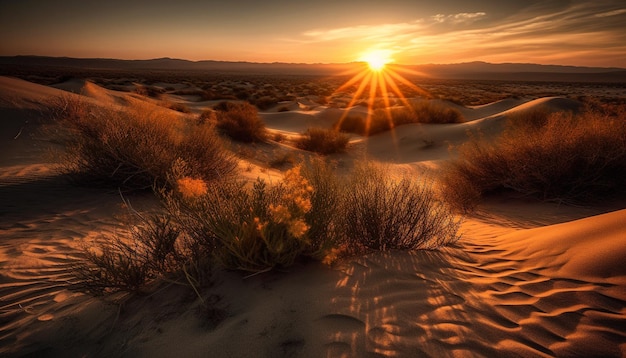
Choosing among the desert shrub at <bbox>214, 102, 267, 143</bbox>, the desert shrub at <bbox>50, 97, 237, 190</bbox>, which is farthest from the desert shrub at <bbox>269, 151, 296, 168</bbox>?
the desert shrub at <bbox>50, 97, 237, 190</bbox>

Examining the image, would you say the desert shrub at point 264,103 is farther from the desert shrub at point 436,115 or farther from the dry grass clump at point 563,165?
the dry grass clump at point 563,165

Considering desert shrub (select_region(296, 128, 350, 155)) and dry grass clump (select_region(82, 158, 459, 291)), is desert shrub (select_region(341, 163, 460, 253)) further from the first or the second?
desert shrub (select_region(296, 128, 350, 155))

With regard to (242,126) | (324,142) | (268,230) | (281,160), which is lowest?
(281,160)

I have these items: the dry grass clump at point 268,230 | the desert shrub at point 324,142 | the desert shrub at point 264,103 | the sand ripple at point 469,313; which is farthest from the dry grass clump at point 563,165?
the desert shrub at point 264,103

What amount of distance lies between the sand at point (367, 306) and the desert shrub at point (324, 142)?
324 inches

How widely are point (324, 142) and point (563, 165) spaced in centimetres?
778

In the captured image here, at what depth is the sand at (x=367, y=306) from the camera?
2.00m

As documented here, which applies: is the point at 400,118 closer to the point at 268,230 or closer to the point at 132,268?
the point at 268,230

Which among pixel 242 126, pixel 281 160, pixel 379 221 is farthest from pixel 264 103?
pixel 379 221

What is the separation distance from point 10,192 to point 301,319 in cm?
596

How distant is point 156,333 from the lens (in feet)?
7.31

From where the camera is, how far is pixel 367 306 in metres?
2.33

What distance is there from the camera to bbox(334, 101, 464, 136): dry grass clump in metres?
15.2

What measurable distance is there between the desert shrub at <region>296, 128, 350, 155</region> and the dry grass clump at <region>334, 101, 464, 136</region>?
3.79 m
